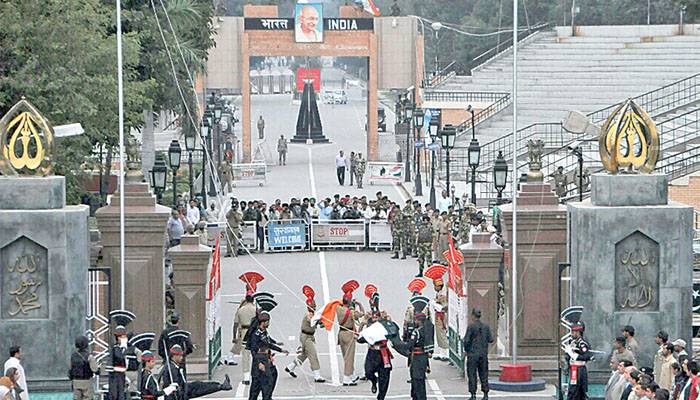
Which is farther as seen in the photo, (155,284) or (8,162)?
(155,284)

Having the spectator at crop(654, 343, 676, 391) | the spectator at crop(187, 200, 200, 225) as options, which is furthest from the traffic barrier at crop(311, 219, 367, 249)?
the spectator at crop(654, 343, 676, 391)

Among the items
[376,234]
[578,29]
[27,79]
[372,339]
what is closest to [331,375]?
[372,339]

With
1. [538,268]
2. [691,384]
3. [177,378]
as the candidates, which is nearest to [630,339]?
[538,268]

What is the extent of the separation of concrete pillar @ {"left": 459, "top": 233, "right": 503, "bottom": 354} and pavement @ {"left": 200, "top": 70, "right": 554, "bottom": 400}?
3.70 ft

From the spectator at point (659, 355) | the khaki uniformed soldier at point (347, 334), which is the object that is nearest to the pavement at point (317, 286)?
the khaki uniformed soldier at point (347, 334)

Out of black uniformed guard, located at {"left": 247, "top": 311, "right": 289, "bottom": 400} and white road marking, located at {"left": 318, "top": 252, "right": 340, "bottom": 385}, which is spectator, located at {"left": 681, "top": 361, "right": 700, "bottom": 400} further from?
white road marking, located at {"left": 318, "top": 252, "right": 340, "bottom": 385}

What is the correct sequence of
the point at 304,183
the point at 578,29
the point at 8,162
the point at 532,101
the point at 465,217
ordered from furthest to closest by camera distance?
the point at 578,29, the point at 532,101, the point at 304,183, the point at 465,217, the point at 8,162

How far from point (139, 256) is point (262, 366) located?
2857 mm

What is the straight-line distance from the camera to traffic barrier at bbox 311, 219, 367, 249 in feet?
144

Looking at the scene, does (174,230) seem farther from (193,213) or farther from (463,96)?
(463,96)

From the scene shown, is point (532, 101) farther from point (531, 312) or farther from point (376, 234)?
point (531, 312)

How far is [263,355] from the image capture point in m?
24.0

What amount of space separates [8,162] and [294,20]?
Answer: 49.5 meters

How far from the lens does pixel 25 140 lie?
77.6 ft
